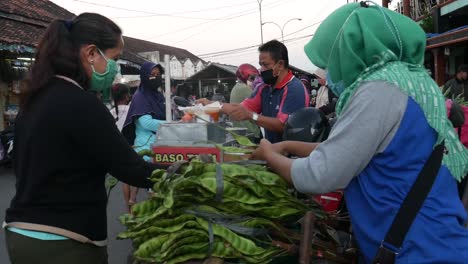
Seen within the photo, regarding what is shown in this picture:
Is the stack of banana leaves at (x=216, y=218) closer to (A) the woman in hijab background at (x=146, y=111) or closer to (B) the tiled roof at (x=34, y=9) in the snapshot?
(A) the woman in hijab background at (x=146, y=111)

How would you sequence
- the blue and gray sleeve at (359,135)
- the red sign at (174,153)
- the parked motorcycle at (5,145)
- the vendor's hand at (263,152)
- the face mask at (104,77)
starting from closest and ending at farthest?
the blue and gray sleeve at (359,135), the vendor's hand at (263,152), the face mask at (104,77), the red sign at (174,153), the parked motorcycle at (5,145)

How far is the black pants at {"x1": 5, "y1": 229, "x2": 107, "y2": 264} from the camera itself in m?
1.65

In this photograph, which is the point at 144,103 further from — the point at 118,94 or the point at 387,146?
the point at 387,146

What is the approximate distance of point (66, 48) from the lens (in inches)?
68.3

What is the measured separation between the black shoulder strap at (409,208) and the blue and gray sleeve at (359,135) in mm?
150

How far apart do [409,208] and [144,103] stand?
153 inches

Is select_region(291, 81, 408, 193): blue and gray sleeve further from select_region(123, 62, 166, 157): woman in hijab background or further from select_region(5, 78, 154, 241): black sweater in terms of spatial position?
select_region(123, 62, 166, 157): woman in hijab background

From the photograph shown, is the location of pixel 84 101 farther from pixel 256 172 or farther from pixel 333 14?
pixel 333 14

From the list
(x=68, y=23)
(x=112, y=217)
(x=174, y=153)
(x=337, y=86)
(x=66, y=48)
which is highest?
(x=68, y=23)

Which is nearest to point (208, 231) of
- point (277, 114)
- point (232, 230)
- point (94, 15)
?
point (232, 230)

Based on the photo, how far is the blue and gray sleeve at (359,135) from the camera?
1.29 meters

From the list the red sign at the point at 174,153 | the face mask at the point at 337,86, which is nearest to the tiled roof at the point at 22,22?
the red sign at the point at 174,153

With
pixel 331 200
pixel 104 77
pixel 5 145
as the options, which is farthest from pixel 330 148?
pixel 5 145

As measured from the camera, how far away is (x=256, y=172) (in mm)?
1560
